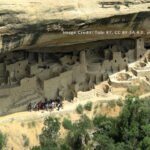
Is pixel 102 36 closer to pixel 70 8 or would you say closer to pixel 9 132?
pixel 70 8

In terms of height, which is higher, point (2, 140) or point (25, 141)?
point (2, 140)

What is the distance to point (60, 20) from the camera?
51.6 ft

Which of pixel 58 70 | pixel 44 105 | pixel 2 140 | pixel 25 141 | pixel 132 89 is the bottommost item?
pixel 25 141

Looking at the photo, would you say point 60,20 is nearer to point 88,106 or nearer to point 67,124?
point 67,124

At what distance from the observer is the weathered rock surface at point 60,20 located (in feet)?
48.8

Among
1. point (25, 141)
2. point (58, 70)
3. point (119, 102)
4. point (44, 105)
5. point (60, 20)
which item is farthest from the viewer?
point (58, 70)

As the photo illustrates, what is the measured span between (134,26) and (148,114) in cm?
303

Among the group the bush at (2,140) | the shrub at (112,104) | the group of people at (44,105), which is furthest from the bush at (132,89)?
the bush at (2,140)

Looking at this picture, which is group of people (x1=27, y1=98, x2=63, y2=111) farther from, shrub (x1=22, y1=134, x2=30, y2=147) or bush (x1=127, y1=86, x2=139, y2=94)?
bush (x1=127, y1=86, x2=139, y2=94)

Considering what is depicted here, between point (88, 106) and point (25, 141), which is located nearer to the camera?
point (25, 141)

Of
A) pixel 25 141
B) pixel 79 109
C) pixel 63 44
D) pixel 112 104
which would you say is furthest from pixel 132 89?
pixel 25 141

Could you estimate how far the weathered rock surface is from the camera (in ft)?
48.8

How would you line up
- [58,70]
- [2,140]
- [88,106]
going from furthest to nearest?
[58,70] < [88,106] < [2,140]

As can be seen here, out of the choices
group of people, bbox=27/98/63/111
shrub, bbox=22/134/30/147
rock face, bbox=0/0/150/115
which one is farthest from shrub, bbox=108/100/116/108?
shrub, bbox=22/134/30/147
